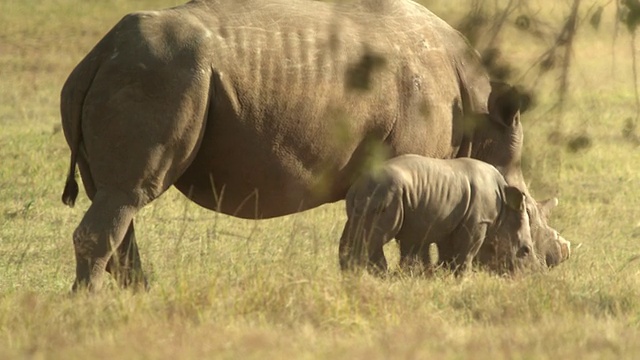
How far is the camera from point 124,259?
8.23 metres

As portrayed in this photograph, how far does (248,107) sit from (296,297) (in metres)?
1.30

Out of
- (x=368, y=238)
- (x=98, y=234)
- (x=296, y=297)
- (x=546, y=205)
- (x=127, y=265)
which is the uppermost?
(x=296, y=297)

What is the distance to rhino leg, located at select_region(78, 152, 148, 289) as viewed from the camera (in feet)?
26.2

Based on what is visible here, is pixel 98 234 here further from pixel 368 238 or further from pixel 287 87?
pixel 368 238

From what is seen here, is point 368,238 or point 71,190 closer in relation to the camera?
point 71,190

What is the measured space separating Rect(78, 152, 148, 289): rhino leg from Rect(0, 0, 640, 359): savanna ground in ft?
0.45

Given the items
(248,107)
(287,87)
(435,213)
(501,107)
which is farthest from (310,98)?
(501,107)

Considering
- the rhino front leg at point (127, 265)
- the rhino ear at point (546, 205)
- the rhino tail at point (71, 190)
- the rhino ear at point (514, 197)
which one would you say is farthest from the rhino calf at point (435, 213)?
the rhino tail at point (71, 190)

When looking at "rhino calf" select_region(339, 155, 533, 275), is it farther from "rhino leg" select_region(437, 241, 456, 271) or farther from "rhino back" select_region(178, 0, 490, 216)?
"rhino back" select_region(178, 0, 490, 216)

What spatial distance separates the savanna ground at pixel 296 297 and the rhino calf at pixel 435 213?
0.75 feet

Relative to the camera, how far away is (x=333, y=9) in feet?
28.9

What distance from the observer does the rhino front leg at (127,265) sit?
7.95 metres

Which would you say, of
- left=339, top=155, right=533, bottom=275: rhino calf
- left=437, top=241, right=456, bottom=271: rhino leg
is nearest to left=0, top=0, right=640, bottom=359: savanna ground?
left=339, top=155, right=533, bottom=275: rhino calf

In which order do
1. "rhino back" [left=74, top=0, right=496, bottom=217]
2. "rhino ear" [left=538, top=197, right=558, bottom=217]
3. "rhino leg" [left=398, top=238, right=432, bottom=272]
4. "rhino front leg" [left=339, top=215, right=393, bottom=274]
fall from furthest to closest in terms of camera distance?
"rhino ear" [left=538, top=197, right=558, bottom=217]
"rhino leg" [left=398, top=238, right=432, bottom=272]
"rhino front leg" [left=339, top=215, right=393, bottom=274]
"rhino back" [left=74, top=0, right=496, bottom=217]
